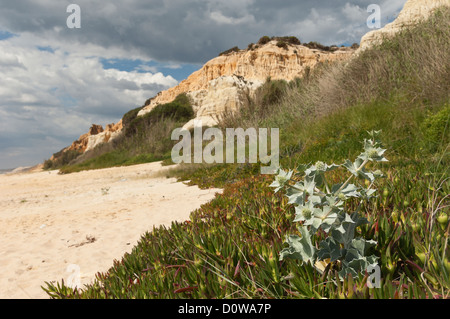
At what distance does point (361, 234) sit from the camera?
178cm

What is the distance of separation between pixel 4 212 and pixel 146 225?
4890 millimetres

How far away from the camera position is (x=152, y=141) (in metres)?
23.0

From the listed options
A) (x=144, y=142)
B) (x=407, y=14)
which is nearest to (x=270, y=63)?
(x=144, y=142)

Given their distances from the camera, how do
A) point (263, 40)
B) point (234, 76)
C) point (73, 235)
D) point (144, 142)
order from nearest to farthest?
point (73, 235)
point (144, 142)
point (234, 76)
point (263, 40)

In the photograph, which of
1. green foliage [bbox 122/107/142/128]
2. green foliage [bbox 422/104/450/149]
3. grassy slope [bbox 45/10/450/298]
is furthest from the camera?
green foliage [bbox 122/107/142/128]

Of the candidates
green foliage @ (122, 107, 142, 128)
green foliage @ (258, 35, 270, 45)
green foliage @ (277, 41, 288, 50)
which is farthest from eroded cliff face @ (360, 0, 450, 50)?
green foliage @ (122, 107, 142, 128)

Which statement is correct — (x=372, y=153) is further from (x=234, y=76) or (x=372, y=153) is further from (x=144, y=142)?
(x=234, y=76)

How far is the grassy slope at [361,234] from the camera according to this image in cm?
146

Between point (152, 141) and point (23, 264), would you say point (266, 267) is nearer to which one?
point (23, 264)

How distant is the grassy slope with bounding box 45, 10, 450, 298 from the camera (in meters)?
1.46

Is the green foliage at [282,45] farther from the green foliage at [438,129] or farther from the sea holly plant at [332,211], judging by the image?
the sea holly plant at [332,211]

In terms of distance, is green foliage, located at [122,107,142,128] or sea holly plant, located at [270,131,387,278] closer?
sea holly plant, located at [270,131,387,278]

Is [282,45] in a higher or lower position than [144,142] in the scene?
higher

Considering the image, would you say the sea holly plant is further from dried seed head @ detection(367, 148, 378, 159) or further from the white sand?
the white sand
